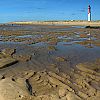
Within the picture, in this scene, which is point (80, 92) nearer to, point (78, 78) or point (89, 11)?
point (78, 78)

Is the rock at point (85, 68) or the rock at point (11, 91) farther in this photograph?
the rock at point (85, 68)

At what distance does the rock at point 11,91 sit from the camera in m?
6.73

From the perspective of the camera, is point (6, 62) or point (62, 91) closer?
point (62, 91)

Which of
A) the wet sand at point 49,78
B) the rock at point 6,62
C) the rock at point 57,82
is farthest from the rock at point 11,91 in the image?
the rock at point 6,62

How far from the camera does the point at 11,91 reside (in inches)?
279

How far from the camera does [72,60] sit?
516 inches

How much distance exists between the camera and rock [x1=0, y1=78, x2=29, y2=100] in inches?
265

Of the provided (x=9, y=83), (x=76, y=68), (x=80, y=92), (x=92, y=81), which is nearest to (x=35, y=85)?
(x=9, y=83)

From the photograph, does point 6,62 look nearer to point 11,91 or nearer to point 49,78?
point 49,78

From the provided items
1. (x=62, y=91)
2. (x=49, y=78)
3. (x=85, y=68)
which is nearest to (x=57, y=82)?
(x=49, y=78)

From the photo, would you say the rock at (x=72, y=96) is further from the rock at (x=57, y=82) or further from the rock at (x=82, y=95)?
the rock at (x=57, y=82)

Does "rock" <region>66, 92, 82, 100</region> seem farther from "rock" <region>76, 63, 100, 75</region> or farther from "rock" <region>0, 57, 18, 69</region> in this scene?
"rock" <region>0, 57, 18, 69</region>

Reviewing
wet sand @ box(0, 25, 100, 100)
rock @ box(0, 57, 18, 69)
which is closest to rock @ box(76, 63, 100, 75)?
wet sand @ box(0, 25, 100, 100)

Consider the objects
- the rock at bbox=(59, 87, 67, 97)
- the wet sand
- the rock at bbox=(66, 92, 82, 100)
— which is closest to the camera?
the rock at bbox=(66, 92, 82, 100)
